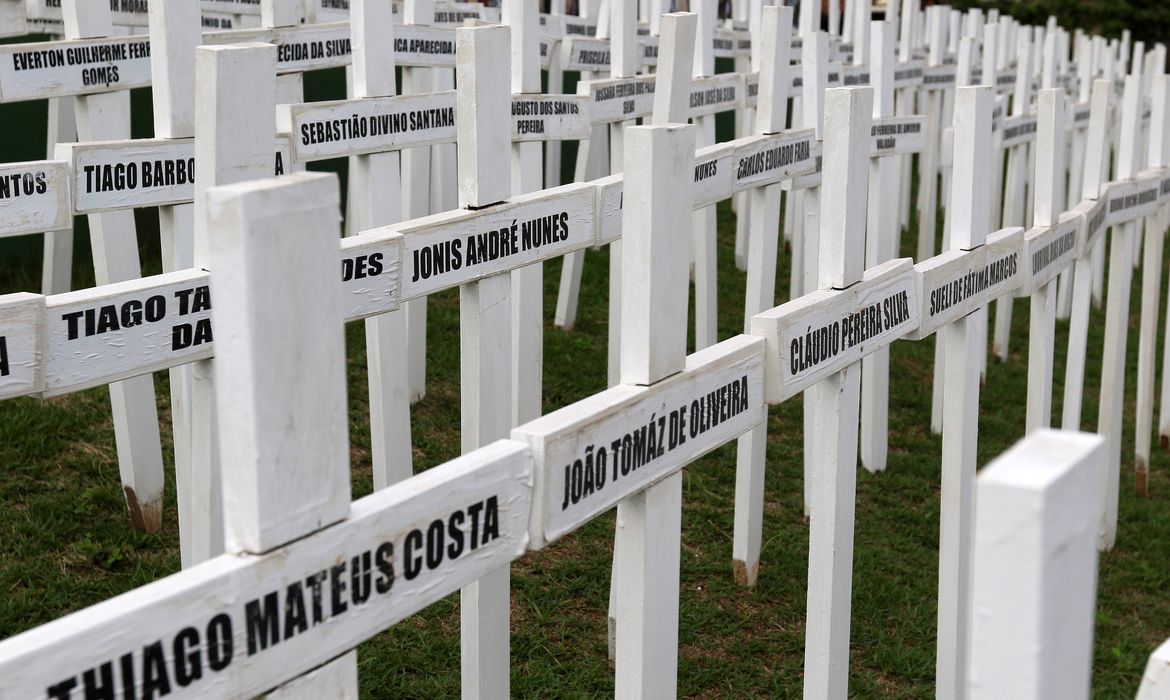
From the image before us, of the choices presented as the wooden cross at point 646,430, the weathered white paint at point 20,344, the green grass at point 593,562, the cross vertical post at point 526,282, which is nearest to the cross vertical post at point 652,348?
the wooden cross at point 646,430

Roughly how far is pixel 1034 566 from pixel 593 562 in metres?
3.23

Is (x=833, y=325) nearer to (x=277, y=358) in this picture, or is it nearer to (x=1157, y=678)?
(x=1157, y=678)

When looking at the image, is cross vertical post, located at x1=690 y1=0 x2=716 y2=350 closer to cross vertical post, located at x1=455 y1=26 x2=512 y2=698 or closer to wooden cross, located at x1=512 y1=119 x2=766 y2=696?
cross vertical post, located at x1=455 y1=26 x2=512 y2=698

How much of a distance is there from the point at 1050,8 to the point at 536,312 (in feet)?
45.0

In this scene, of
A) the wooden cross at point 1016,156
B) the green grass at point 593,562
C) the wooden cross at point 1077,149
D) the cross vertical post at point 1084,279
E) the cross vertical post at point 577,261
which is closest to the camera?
the green grass at point 593,562

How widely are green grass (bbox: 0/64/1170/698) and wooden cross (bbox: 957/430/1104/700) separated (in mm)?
2533

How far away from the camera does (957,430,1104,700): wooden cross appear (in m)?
0.88

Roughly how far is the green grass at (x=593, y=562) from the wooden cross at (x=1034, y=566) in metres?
2.53

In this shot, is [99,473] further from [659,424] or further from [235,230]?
[235,230]

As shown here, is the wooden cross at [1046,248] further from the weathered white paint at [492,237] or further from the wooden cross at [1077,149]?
the wooden cross at [1077,149]

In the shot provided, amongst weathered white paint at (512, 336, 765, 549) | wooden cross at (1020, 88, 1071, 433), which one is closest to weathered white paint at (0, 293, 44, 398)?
weathered white paint at (512, 336, 765, 549)

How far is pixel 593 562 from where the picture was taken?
13.4 ft

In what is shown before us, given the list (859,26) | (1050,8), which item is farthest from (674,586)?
(1050,8)

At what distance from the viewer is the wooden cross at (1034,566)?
88 cm
